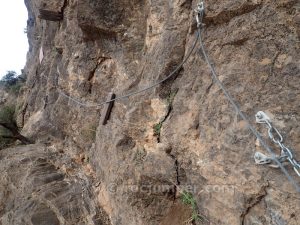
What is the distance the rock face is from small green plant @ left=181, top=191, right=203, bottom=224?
0.06m

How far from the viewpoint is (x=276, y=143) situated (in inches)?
109

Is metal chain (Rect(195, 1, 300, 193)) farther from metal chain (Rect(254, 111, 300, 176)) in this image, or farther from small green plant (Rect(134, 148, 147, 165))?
small green plant (Rect(134, 148, 147, 165))

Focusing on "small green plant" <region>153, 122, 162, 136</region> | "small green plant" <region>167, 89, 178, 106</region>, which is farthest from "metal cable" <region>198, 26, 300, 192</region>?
"small green plant" <region>153, 122, 162, 136</region>

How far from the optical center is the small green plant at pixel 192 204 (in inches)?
139

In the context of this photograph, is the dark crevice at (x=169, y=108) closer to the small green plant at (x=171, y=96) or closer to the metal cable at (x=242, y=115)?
the small green plant at (x=171, y=96)

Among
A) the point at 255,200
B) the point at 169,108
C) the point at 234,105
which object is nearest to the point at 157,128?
the point at 169,108

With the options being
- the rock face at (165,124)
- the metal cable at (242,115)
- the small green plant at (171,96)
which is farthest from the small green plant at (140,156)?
the metal cable at (242,115)

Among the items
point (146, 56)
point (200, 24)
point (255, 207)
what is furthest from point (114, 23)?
point (255, 207)

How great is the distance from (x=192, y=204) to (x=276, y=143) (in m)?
1.32

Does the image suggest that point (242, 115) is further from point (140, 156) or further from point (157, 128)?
point (140, 156)

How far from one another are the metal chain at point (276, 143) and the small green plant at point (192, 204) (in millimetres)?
1063

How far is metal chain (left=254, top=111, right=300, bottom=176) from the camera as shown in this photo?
2.49m

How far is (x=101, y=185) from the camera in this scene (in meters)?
5.48

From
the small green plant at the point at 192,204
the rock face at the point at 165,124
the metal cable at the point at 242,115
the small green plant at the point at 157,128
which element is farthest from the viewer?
the small green plant at the point at 157,128
